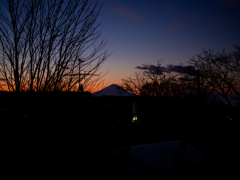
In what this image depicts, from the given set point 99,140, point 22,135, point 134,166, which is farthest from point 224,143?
point 22,135

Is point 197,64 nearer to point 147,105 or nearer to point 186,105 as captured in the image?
point 186,105

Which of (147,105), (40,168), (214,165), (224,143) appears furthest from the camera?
(147,105)

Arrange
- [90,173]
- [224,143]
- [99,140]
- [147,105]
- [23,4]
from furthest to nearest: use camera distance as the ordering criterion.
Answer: [147,105] < [224,143] < [23,4] < [99,140] < [90,173]

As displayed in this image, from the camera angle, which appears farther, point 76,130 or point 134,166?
point 134,166

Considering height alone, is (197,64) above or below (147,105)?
above

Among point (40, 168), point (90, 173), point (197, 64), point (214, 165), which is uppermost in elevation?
point (197, 64)

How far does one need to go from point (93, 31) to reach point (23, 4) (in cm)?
134

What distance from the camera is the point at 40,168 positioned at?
2148 millimetres

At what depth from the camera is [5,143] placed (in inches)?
91.2

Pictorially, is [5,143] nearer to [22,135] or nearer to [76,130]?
[22,135]

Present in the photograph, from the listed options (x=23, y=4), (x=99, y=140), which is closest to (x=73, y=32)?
(x=23, y=4)

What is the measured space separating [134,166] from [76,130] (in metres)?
7.45

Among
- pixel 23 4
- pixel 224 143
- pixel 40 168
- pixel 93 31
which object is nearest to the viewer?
pixel 40 168

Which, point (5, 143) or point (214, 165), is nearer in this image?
point (5, 143)
